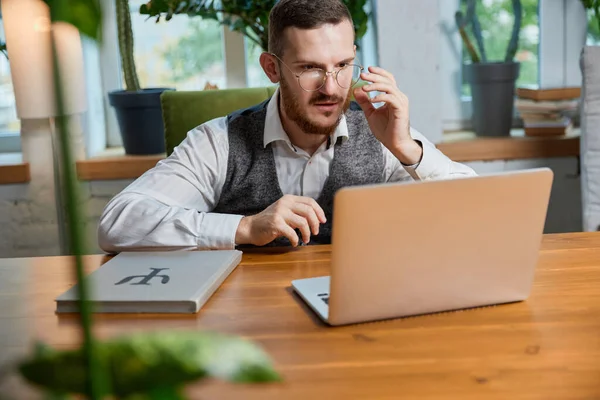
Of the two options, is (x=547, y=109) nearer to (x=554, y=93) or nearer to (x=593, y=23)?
(x=554, y=93)

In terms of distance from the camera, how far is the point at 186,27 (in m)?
2.84

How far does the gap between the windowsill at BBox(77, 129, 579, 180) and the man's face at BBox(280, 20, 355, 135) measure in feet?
3.08

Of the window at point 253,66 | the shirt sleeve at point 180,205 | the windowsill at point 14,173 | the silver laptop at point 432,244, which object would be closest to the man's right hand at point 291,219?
the shirt sleeve at point 180,205

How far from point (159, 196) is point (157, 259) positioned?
43cm

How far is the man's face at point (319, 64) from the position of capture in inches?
66.1

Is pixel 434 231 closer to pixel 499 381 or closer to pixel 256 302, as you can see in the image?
pixel 499 381

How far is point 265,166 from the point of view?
1.77 meters

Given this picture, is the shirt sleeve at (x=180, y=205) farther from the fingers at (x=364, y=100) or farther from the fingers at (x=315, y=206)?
the fingers at (x=364, y=100)

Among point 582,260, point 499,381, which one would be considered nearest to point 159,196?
point 582,260

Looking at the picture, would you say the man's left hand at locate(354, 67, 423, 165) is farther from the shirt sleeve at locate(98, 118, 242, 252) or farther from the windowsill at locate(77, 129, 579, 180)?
the windowsill at locate(77, 129, 579, 180)

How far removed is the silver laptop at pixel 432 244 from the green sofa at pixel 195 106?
1.01m

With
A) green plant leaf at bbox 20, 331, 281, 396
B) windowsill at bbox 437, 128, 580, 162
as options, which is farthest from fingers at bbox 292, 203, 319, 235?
windowsill at bbox 437, 128, 580, 162

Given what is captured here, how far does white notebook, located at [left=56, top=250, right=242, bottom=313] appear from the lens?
3.35ft

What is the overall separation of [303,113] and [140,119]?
3.30 ft
